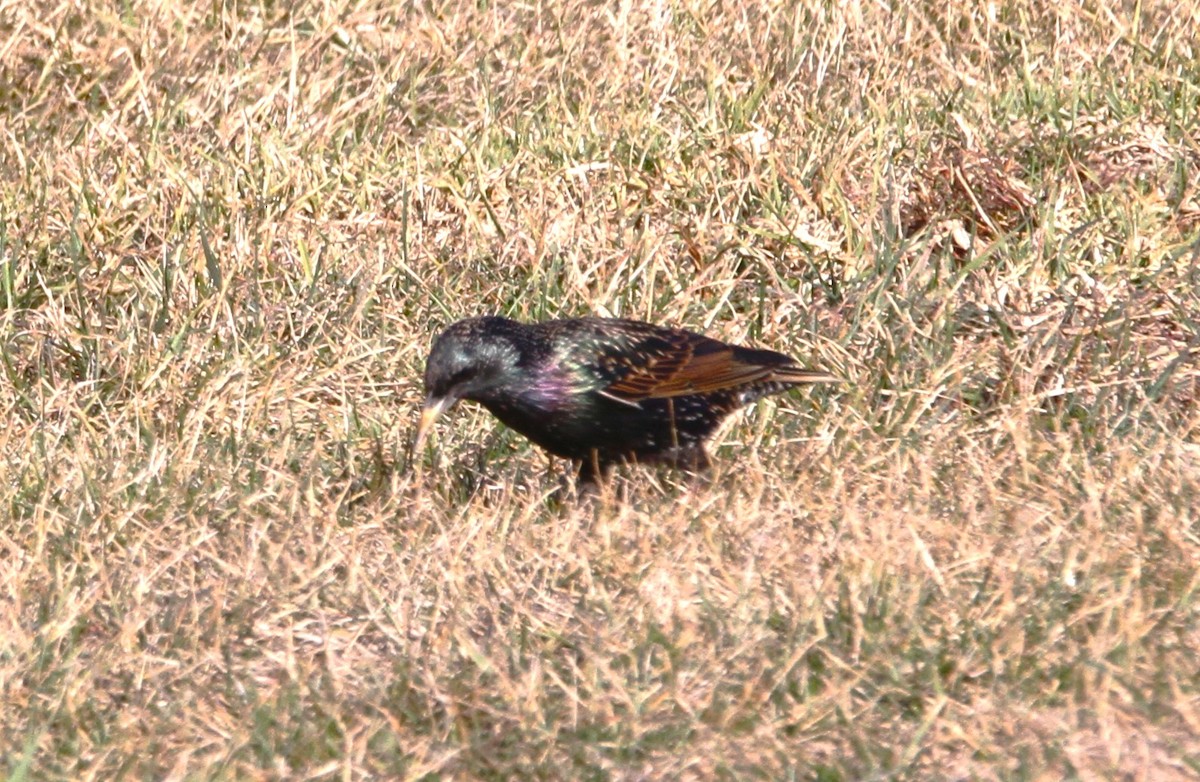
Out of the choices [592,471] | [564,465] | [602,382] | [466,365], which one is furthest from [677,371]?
[466,365]

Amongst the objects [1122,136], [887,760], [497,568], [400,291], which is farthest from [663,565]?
[1122,136]

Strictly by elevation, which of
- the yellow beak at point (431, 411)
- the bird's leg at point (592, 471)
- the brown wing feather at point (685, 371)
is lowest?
the bird's leg at point (592, 471)

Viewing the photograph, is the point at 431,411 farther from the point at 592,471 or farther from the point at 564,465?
the point at 564,465

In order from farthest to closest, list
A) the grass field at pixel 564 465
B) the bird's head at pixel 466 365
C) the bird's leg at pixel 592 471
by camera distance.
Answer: the bird's leg at pixel 592 471 → the bird's head at pixel 466 365 → the grass field at pixel 564 465

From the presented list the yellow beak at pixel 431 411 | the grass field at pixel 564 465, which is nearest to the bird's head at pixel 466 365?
the yellow beak at pixel 431 411

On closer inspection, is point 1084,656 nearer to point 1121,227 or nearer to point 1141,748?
point 1141,748

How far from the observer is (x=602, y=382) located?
16.3 feet

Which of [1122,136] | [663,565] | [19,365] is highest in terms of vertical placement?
[1122,136]

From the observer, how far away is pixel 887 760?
10.9ft

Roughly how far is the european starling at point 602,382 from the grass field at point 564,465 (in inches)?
5.8

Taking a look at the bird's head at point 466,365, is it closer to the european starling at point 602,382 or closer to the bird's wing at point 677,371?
the european starling at point 602,382

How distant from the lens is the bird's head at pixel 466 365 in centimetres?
480

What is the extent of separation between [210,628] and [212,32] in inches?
146

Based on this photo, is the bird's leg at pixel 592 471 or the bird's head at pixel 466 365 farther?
the bird's leg at pixel 592 471
